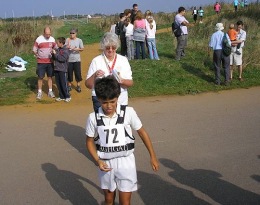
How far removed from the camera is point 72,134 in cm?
753

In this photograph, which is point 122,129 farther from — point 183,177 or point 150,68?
point 150,68

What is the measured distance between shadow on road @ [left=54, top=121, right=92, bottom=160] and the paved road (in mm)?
19

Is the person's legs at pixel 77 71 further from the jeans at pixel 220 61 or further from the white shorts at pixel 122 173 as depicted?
the white shorts at pixel 122 173

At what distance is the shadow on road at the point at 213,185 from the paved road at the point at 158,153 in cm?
1

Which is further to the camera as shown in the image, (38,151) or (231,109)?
(231,109)

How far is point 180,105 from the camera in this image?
9.59m

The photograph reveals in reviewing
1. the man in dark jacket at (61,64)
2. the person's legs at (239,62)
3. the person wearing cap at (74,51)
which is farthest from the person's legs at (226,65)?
the man in dark jacket at (61,64)

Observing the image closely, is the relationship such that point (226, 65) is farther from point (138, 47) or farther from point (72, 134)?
point (72, 134)

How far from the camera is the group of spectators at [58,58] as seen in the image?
957cm

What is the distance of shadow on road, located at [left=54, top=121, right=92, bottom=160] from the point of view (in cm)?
682

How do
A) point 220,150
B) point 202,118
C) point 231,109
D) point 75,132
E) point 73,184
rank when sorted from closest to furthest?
point 73,184 → point 220,150 → point 75,132 → point 202,118 → point 231,109

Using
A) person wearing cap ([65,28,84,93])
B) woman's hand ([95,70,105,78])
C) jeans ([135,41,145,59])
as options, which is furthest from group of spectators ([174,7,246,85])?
woman's hand ([95,70,105,78])

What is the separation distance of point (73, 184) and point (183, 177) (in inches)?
60.8

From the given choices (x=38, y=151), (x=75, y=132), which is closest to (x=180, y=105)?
(x=75, y=132)
